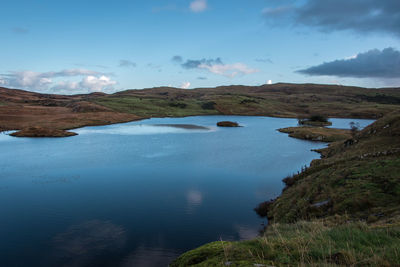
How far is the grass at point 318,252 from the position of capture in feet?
24.4

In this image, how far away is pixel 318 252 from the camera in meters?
8.34

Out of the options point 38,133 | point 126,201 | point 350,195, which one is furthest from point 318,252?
point 38,133

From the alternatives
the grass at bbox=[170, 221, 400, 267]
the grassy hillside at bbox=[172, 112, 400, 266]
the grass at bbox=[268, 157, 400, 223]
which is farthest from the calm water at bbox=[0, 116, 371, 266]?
the grass at bbox=[170, 221, 400, 267]

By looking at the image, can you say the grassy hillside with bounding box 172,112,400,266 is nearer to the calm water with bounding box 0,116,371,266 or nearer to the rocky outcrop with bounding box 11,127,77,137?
the calm water with bounding box 0,116,371,266

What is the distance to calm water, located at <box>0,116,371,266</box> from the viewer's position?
2047cm

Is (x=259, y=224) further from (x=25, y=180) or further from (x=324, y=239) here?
(x=25, y=180)

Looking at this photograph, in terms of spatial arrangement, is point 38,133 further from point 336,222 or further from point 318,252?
point 318,252

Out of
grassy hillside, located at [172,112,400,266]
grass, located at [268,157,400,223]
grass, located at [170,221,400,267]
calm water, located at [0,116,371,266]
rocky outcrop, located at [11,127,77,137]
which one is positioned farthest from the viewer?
rocky outcrop, located at [11,127,77,137]

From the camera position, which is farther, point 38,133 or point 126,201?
point 38,133

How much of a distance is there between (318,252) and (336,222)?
971 cm

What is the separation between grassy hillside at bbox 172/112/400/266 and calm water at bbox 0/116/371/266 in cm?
524

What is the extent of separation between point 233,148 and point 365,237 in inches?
2227

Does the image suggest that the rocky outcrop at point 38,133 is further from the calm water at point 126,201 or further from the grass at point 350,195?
the grass at point 350,195

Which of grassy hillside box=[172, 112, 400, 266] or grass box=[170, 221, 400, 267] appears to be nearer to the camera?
grass box=[170, 221, 400, 267]
